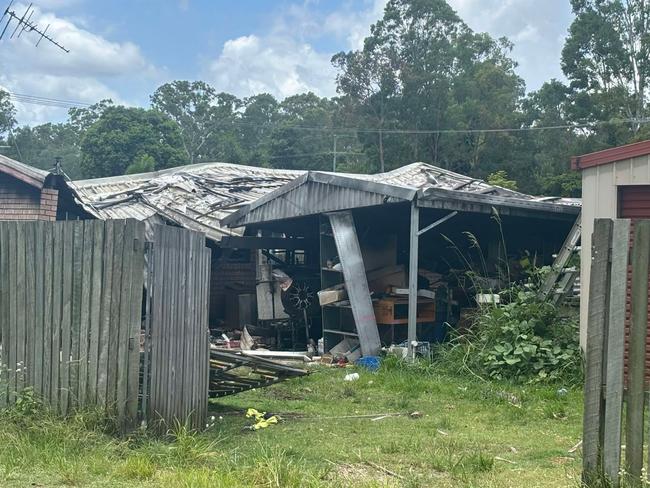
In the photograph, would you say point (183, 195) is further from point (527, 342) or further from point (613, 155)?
point (613, 155)

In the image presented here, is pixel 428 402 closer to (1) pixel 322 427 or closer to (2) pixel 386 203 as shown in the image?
(1) pixel 322 427

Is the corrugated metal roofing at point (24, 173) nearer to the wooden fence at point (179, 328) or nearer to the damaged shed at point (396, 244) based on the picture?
the damaged shed at point (396, 244)

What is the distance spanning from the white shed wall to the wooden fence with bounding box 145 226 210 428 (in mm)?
5098

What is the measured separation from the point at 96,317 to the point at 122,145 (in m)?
35.4

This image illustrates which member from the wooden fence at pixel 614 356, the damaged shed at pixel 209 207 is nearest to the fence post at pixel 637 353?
the wooden fence at pixel 614 356

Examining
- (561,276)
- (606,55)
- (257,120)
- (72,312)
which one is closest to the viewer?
Result: (72,312)

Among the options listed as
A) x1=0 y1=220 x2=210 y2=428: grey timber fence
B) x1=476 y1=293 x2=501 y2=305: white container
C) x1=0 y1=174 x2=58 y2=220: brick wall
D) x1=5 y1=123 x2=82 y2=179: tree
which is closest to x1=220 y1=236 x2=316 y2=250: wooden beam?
x1=0 y1=174 x2=58 y2=220: brick wall

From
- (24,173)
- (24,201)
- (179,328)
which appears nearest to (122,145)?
(24,201)

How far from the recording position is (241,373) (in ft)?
26.9

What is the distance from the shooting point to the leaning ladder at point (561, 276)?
11.3m

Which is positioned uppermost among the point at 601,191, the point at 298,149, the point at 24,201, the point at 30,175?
the point at 298,149

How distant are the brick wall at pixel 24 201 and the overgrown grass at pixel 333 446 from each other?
20.2 feet

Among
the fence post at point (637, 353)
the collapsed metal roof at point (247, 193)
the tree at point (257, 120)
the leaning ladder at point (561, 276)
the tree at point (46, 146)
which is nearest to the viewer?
the fence post at point (637, 353)

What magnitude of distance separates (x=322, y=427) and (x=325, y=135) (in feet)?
149
